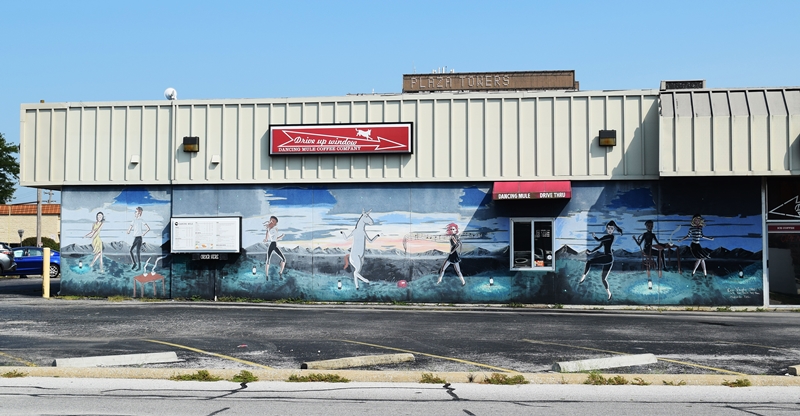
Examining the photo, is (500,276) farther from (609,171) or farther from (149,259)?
(149,259)

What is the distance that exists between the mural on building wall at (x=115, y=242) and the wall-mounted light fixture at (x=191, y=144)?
159 cm

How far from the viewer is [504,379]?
1031 centimetres

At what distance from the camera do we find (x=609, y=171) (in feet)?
72.5

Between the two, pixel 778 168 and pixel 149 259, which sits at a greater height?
pixel 778 168

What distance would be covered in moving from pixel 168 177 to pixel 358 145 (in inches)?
240

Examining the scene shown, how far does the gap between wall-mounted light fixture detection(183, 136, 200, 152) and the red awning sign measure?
917cm

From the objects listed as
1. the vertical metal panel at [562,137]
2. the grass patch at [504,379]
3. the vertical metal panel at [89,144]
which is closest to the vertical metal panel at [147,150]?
the vertical metal panel at [89,144]

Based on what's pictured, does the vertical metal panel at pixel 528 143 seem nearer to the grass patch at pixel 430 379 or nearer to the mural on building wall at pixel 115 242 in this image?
the mural on building wall at pixel 115 242

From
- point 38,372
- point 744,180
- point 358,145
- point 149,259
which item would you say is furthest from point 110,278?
point 744,180

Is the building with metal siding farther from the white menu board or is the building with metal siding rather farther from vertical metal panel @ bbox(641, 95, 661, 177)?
the white menu board

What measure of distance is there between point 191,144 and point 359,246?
6.06 metres

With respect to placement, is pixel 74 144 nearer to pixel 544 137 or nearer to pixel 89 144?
pixel 89 144

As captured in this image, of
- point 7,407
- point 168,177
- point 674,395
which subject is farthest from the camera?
point 168,177

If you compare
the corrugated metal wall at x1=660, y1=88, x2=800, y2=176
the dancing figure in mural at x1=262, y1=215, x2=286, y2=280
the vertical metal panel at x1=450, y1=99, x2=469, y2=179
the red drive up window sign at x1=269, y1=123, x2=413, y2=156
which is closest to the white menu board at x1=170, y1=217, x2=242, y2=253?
the dancing figure in mural at x1=262, y1=215, x2=286, y2=280
